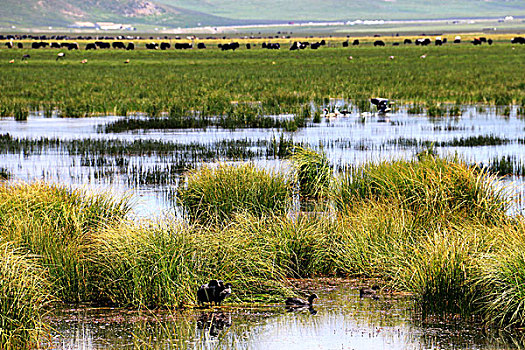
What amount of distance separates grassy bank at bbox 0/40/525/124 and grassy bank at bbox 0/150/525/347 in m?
17.4

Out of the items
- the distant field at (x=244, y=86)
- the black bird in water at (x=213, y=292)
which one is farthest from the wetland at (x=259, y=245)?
the distant field at (x=244, y=86)

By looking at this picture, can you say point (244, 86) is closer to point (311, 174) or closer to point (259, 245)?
point (311, 174)

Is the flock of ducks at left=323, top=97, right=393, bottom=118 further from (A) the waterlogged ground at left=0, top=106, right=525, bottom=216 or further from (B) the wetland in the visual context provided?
(B) the wetland

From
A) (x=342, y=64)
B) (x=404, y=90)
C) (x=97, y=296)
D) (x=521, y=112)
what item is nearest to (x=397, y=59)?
(x=342, y=64)

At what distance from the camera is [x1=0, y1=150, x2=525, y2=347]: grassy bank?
9.27 meters

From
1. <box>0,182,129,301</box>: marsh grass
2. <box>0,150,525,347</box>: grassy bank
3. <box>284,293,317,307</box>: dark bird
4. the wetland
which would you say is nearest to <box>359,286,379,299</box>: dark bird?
the wetland

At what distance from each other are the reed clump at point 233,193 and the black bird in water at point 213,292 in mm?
4088

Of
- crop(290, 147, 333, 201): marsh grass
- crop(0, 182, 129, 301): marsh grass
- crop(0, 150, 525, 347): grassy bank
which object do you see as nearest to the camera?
crop(0, 150, 525, 347): grassy bank

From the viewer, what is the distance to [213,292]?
9680mm

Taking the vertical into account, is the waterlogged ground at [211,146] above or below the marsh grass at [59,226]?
below

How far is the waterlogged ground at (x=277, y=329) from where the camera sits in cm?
860

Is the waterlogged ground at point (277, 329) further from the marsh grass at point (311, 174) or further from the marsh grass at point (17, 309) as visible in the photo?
the marsh grass at point (311, 174)

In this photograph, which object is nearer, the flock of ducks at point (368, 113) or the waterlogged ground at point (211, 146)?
the waterlogged ground at point (211, 146)

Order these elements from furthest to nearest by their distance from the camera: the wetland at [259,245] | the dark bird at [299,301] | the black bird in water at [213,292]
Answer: the dark bird at [299,301], the black bird in water at [213,292], the wetland at [259,245]
